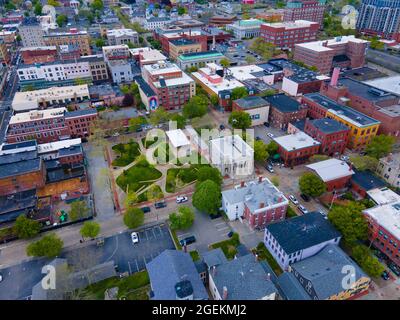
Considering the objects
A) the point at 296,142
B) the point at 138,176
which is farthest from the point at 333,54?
the point at 138,176

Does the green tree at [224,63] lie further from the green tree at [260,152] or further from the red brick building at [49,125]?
the green tree at [260,152]

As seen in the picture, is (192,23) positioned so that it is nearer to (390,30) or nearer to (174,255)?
(390,30)

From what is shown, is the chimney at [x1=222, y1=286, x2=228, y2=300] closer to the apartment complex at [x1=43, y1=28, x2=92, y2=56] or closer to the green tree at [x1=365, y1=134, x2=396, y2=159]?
the green tree at [x1=365, y1=134, x2=396, y2=159]

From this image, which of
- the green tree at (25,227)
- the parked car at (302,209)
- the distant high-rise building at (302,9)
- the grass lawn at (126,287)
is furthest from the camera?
the distant high-rise building at (302,9)

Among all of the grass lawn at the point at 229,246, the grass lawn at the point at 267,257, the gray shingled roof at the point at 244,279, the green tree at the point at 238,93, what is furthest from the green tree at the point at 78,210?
the green tree at the point at 238,93

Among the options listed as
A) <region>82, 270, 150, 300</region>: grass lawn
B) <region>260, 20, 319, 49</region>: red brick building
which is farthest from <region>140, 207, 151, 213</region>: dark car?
<region>260, 20, 319, 49</region>: red brick building

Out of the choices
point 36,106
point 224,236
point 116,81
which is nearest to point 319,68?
point 116,81

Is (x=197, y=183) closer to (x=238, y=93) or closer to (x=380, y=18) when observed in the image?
(x=238, y=93)
